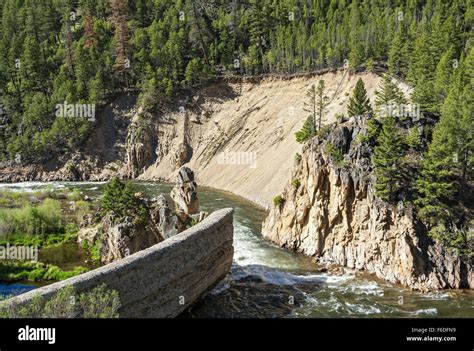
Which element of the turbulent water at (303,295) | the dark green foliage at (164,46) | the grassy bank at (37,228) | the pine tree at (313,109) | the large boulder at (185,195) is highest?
the dark green foliage at (164,46)

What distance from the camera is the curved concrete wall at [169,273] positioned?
25422mm

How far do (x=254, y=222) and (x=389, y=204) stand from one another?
19.9 m

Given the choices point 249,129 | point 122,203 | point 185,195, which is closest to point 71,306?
point 122,203

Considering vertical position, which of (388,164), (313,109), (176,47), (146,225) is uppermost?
(176,47)

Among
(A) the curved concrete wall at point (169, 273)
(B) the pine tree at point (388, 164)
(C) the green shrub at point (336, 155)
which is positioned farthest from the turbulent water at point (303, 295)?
(C) the green shrub at point (336, 155)

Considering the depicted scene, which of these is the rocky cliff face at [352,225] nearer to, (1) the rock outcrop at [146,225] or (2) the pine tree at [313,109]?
(1) the rock outcrop at [146,225]

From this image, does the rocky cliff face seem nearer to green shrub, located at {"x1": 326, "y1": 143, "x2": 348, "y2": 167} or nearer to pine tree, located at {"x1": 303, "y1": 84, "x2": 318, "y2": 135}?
green shrub, located at {"x1": 326, "y1": 143, "x2": 348, "y2": 167}

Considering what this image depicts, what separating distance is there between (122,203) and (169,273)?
14900 mm

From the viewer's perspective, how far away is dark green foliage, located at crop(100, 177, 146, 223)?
41.9 metres

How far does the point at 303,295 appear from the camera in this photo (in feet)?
113

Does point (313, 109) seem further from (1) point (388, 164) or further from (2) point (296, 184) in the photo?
(1) point (388, 164)

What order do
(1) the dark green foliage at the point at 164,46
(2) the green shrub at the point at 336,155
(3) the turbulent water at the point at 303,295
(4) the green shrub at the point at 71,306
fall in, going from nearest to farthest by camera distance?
(4) the green shrub at the point at 71,306 < (3) the turbulent water at the point at 303,295 < (2) the green shrub at the point at 336,155 < (1) the dark green foliage at the point at 164,46

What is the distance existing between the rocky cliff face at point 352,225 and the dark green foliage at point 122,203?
547 inches
